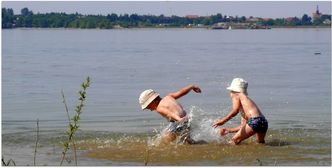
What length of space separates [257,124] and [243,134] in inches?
10.0

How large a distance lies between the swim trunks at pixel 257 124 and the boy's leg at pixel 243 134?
0.17 feet

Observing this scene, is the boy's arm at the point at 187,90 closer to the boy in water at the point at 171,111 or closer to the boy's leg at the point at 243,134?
the boy in water at the point at 171,111

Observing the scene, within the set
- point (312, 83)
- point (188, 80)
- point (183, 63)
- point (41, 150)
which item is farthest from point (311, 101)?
point (183, 63)

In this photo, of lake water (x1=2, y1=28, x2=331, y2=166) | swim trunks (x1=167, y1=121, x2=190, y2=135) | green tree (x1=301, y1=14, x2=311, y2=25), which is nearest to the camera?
lake water (x1=2, y1=28, x2=331, y2=166)

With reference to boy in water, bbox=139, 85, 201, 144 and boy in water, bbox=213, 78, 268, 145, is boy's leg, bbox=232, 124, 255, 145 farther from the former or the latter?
boy in water, bbox=139, 85, 201, 144

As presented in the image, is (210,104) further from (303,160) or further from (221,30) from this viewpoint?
(221,30)

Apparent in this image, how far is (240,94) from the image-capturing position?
11.2 metres

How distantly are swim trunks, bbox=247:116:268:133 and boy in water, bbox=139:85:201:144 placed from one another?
0.80 meters

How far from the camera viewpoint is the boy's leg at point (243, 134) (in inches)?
440

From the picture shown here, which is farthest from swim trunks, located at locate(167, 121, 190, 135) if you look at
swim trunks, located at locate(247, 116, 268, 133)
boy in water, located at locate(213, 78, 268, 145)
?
swim trunks, located at locate(247, 116, 268, 133)

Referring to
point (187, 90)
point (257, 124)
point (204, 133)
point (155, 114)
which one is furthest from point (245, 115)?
point (155, 114)

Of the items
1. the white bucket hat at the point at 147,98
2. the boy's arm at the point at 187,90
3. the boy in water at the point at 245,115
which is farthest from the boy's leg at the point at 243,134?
the white bucket hat at the point at 147,98

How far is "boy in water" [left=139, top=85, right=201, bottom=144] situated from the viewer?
11.2 m

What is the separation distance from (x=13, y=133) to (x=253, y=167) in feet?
15.0
